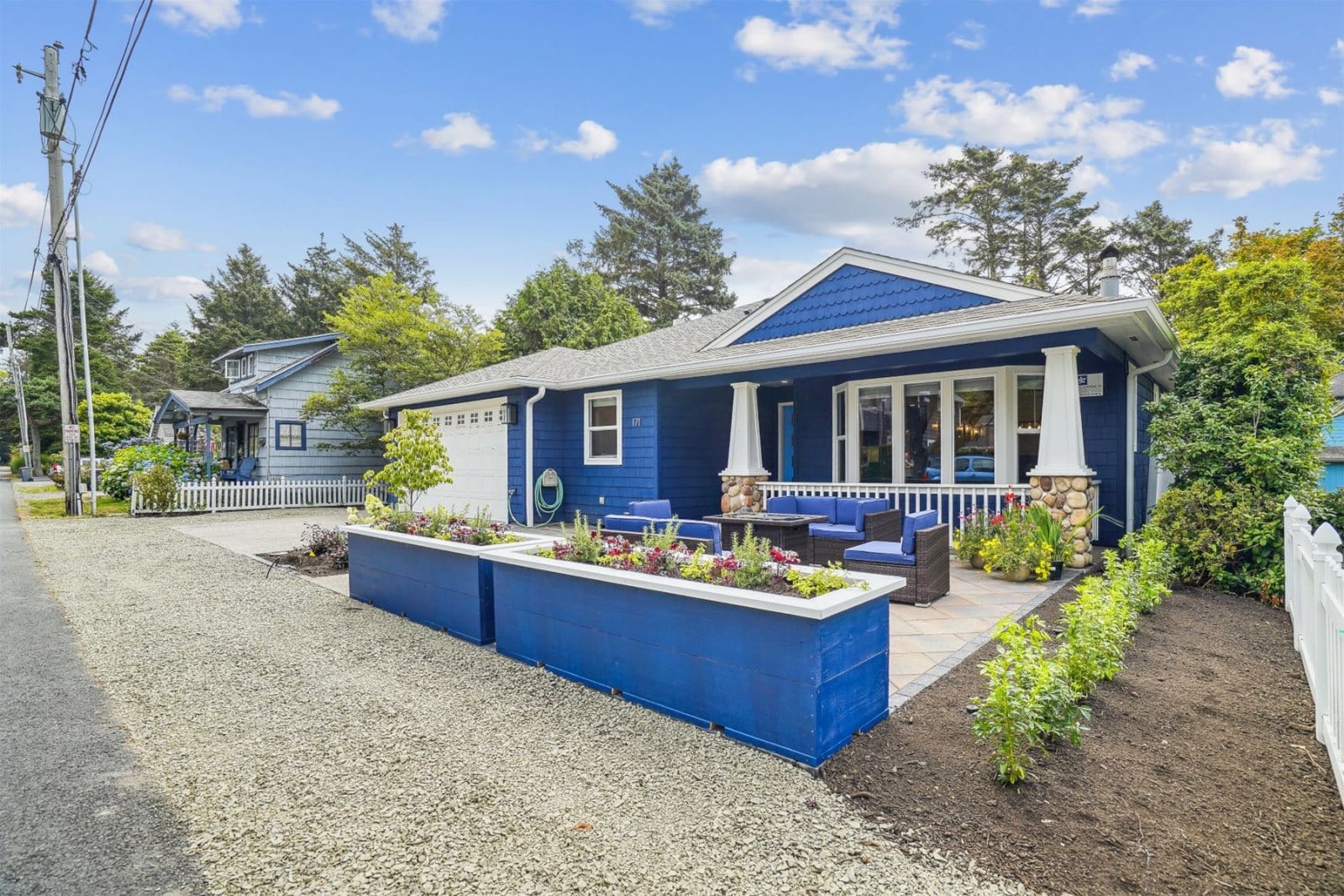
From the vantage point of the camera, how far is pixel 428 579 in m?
5.27

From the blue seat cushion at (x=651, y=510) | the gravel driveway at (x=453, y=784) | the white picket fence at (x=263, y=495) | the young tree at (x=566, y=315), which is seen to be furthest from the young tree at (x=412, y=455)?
the young tree at (x=566, y=315)

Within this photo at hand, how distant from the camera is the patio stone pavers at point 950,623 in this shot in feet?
12.9

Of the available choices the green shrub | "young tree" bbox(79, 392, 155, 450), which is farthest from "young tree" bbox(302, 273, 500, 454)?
"young tree" bbox(79, 392, 155, 450)

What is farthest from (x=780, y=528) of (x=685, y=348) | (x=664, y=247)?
(x=664, y=247)

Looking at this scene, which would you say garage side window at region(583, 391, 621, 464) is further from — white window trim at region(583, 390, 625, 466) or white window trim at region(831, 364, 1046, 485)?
white window trim at region(831, 364, 1046, 485)

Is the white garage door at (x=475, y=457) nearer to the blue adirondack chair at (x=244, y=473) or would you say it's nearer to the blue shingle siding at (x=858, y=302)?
the blue shingle siding at (x=858, y=302)

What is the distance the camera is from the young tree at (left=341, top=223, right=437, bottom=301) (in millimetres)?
31203

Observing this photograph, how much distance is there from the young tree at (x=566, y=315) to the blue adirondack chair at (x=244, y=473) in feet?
32.1

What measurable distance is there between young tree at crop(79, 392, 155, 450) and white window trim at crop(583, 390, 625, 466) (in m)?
27.3

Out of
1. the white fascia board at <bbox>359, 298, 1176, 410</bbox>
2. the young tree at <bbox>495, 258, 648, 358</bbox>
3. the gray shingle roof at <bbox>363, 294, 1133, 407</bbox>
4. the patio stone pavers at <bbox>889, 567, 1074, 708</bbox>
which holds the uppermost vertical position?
the young tree at <bbox>495, 258, 648, 358</bbox>

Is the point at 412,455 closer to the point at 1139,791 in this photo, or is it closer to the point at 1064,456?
the point at 1139,791

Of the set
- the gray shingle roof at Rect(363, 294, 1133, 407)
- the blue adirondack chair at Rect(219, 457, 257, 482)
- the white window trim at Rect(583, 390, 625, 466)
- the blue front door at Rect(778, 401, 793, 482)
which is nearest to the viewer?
the gray shingle roof at Rect(363, 294, 1133, 407)

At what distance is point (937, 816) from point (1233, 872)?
84 cm

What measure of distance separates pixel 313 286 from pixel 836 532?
3479 cm
